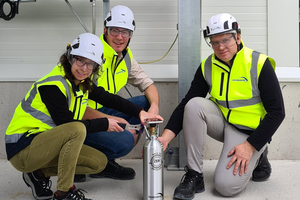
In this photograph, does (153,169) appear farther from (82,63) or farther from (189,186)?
(82,63)

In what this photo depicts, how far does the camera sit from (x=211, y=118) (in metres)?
2.37

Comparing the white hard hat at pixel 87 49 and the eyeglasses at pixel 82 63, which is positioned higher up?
the white hard hat at pixel 87 49

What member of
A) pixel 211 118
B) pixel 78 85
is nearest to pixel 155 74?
pixel 211 118

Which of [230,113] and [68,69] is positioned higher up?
[68,69]

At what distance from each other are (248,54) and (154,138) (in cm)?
89

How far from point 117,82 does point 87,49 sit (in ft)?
2.25

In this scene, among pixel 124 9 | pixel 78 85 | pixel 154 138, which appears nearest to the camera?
pixel 154 138

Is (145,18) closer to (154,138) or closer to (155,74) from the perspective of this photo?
(155,74)

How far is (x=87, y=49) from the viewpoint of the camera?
6.68ft

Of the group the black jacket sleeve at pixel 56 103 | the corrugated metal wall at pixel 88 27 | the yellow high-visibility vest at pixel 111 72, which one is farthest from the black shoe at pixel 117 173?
the corrugated metal wall at pixel 88 27

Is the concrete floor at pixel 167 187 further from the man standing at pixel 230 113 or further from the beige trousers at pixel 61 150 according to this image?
the beige trousers at pixel 61 150

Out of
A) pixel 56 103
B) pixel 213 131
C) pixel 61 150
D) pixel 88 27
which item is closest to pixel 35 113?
pixel 56 103

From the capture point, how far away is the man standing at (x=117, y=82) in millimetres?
2426

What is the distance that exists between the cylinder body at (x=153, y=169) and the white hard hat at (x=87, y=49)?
23.6 inches
